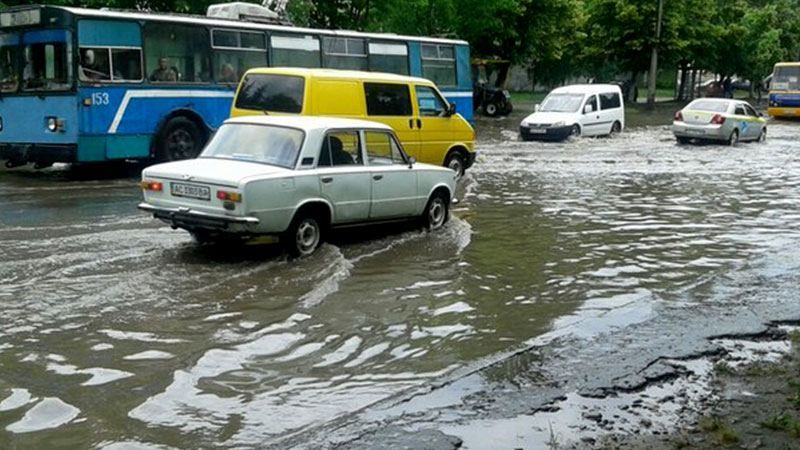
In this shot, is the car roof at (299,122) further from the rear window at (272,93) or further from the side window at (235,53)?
the side window at (235,53)

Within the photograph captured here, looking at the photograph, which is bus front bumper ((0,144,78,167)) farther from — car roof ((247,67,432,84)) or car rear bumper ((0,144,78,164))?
car roof ((247,67,432,84))

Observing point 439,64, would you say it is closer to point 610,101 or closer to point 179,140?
point 179,140

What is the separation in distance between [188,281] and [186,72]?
9679 millimetres

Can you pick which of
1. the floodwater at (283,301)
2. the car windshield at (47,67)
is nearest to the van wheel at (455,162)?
the floodwater at (283,301)

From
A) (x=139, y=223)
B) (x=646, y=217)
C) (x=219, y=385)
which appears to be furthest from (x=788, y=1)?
(x=219, y=385)

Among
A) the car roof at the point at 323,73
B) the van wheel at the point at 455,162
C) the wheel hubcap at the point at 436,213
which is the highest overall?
the car roof at the point at 323,73

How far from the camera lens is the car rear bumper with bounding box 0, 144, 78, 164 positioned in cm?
1636

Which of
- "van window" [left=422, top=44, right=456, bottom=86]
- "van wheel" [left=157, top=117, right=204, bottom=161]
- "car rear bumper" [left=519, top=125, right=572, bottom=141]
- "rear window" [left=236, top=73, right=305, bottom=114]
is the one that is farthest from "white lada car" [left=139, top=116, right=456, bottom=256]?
"car rear bumper" [left=519, top=125, right=572, bottom=141]

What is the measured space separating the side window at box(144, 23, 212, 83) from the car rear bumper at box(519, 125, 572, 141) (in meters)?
13.9

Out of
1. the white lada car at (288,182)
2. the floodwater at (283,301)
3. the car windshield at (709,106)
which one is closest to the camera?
the floodwater at (283,301)

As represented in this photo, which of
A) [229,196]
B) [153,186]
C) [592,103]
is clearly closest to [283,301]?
[229,196]

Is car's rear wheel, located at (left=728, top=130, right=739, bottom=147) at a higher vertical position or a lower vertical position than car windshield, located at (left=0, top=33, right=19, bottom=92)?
lower

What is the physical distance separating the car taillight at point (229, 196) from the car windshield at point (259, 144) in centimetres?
86

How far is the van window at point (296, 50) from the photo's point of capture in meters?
19.7
